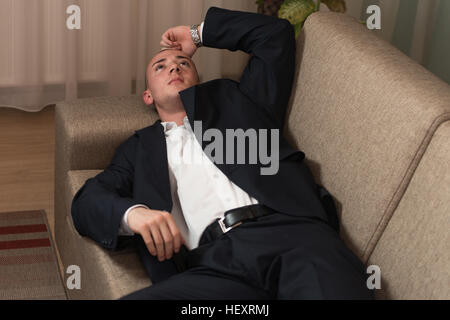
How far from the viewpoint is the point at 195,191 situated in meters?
1.97

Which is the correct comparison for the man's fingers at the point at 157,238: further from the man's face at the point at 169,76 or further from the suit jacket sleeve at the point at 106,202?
the man's face at the point at 169,76

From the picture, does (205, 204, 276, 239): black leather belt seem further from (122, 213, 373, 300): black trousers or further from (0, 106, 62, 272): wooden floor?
(0, 106, 62, 272): wooden floor

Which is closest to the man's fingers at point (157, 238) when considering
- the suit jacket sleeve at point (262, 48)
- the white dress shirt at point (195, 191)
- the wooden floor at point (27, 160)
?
the white dress shirt at point (195, 191)

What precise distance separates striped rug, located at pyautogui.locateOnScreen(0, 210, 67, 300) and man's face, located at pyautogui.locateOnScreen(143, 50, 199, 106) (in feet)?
2.32

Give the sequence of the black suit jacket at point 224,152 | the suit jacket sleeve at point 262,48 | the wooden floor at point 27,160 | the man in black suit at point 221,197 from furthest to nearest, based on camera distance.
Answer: the wooden floor at point 27,160
the suit jacket sleeve at point 262,48
the black suit jacket at point 224,152
the man in black suit at point 221,197

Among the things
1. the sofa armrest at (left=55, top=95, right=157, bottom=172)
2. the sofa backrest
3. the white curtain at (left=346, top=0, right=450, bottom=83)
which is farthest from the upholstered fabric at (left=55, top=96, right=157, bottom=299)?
the white curtain at (left=346, top=0, right=450, bottom=83)

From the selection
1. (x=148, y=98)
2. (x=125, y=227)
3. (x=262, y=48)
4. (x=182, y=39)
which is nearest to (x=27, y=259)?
(x=148, y=98)

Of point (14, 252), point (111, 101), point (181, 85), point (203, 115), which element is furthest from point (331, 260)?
point (14, 252)

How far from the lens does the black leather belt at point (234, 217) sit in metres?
1.87

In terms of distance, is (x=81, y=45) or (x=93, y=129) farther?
(x=81, y=45)

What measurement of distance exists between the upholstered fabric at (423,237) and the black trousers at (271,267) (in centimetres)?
8

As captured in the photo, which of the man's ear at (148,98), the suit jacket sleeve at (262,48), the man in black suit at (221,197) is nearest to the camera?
the man in black suit at (221,197)

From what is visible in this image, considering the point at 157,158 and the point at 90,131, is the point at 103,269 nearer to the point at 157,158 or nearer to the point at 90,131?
the point at 157,158

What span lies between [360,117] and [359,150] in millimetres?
93
